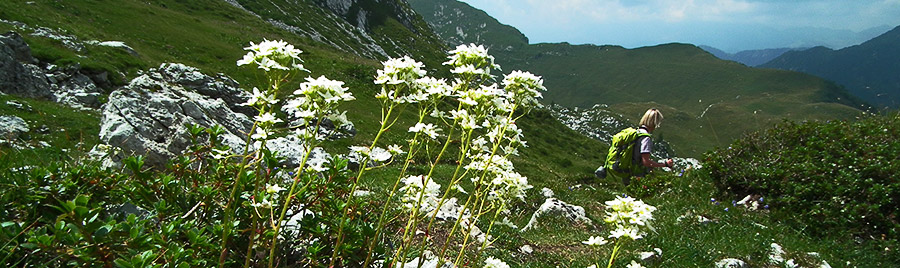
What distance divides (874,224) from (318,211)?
10.4 metres

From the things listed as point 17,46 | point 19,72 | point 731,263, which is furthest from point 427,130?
point 17,46

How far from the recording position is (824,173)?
30.1ft

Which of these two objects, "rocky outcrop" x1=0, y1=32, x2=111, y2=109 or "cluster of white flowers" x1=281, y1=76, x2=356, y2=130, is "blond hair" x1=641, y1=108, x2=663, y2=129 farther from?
"rocky outcrop" x1=0, y1=32, x2=111, y2=109

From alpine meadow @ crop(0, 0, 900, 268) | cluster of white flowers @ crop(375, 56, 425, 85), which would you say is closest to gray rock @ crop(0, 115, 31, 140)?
alpine meadow @ crop(0, 0, 900, 268)

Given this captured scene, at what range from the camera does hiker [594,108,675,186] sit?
10.1 m

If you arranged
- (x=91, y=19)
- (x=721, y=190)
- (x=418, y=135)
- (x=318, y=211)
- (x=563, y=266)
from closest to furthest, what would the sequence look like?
(x=418, y=135)
(x=318, y=211)
(x=563, y=266)
(x=721, y=190)
(x=91, y=19)

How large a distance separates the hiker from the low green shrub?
226 cm

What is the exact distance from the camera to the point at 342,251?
10.2 feet

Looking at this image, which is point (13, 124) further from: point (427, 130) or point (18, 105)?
point (427, 130)

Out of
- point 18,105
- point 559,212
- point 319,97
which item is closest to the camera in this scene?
point 319,97

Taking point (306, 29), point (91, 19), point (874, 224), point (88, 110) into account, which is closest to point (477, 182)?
point (874, 224)

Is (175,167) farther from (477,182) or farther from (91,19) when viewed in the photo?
(91,19)

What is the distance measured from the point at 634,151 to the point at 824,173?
147 inches

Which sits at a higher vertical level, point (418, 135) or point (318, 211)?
point (418, 135)
